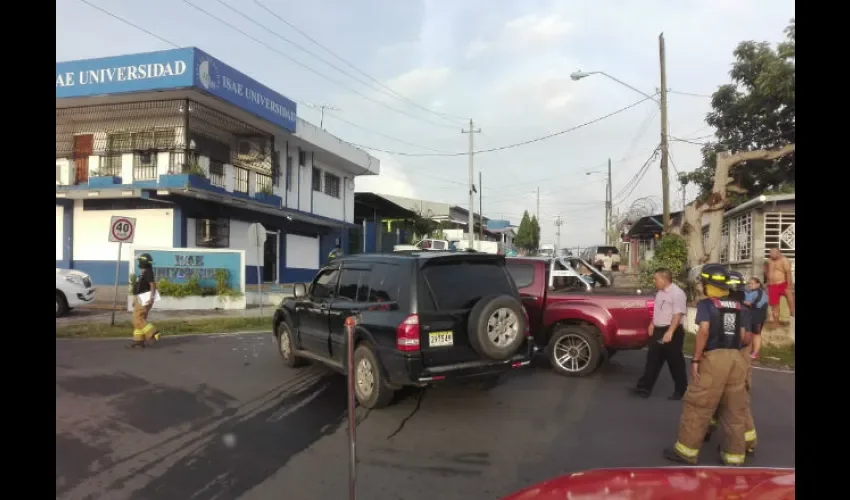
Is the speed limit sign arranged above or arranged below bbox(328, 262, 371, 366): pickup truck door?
above

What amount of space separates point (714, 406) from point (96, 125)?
21833mm

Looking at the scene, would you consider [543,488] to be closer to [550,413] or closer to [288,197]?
[550,413]

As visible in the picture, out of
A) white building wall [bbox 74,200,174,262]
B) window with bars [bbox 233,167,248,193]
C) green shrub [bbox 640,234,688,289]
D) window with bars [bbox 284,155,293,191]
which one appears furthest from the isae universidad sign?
green shrub [bbox 640,234,688,289]

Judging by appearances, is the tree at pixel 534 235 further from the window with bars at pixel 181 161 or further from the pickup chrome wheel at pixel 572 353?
the pickup chrome wheel at pixel 572 353

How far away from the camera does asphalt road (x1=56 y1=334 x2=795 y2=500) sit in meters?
4.23

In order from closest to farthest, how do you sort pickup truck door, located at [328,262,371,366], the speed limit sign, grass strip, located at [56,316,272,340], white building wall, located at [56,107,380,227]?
pickup truck door, located at [328,262,371,366] → grass strip, located at [56,316,272,340] → the speed limit sign → white building wall, located at [56,107,380,227]

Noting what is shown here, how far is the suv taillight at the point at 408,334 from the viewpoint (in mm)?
5590

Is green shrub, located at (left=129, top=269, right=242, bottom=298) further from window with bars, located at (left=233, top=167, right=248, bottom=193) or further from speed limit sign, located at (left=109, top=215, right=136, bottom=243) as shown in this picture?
window with bars, located at (left=233, top=167, right=248, bottom=193)

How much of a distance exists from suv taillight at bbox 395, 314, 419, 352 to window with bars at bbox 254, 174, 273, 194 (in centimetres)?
1791

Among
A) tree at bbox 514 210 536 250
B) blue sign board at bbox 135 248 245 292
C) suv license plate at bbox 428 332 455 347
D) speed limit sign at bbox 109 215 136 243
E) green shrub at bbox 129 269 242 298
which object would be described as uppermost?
tree at bbox 514 210 536 250

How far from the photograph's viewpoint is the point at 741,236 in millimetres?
18109
